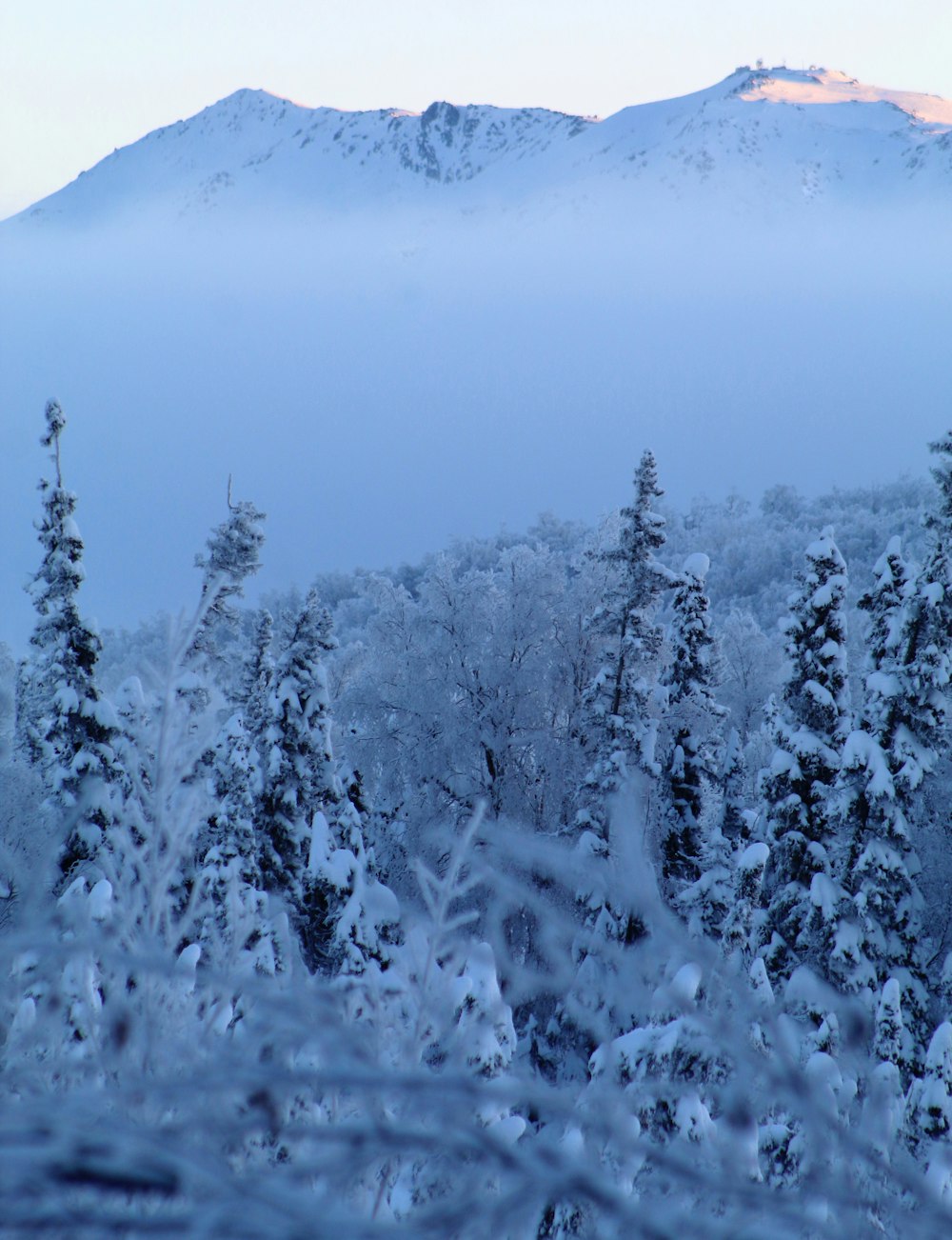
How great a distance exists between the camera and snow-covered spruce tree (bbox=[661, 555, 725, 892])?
865 inches

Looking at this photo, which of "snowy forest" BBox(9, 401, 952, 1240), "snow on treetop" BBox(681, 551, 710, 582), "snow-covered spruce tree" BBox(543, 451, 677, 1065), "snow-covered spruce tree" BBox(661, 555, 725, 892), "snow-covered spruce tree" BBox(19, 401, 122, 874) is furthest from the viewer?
"snow on treetop" BBox(681, 551, 710, 582)

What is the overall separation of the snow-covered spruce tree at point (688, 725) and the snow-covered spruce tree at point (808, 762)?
367 centimetres

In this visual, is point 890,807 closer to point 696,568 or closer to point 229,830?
point 696,568

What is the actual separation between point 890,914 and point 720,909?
337 cm

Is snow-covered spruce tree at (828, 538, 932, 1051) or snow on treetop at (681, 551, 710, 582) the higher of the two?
snow on treetop at (681, 551, 710, 582)

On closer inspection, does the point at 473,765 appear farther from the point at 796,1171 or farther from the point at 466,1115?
the point at 466,1115

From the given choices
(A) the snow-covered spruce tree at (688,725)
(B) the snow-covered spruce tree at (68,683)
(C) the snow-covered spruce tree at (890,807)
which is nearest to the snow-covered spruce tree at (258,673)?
(B) the snow-covered spruce tree at (68,683)

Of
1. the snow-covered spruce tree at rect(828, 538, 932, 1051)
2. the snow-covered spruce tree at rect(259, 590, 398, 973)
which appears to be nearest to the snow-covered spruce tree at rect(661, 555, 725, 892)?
the snow-covered spruce tree at rect(828, 538, 932, 1051)

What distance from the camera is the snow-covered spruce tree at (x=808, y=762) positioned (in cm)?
1764

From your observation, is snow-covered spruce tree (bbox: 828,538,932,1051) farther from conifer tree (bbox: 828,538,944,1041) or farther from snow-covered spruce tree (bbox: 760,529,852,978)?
snow-covered spruce tree (bbox: 760,529,852,978)

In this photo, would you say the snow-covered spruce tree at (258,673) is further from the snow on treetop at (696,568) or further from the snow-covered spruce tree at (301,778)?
the snow on treetop at (696,568)

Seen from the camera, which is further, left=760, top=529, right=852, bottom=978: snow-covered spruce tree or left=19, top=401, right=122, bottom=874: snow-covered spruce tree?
left=19, top=401, right=122, bottom=874: snow-covered spruce tree

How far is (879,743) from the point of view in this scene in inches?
686

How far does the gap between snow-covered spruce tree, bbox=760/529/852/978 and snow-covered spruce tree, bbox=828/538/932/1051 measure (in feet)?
1.74
